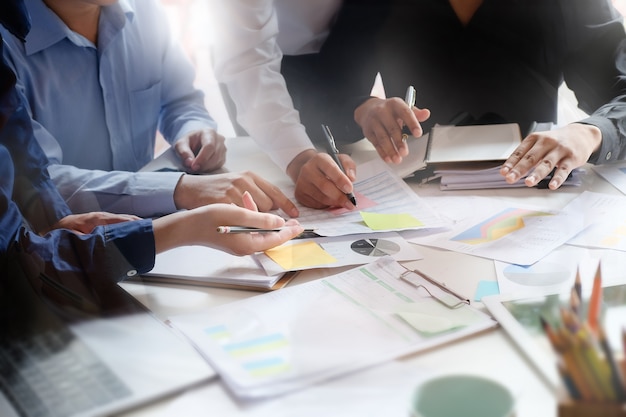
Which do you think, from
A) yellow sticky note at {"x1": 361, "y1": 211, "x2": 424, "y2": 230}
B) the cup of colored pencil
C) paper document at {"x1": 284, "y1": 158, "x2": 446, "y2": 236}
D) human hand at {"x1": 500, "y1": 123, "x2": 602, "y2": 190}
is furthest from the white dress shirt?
the cup of colored pencil

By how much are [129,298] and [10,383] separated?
0.50ft

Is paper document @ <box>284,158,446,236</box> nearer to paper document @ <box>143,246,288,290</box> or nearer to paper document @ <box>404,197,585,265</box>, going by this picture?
paper document @ <box>404,197,585,265</box>

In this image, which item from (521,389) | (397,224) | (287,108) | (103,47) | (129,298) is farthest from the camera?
(287,108)

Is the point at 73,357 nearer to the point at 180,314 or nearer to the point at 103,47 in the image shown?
the point at 180,314

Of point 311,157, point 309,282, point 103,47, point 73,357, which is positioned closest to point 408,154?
point 311,157

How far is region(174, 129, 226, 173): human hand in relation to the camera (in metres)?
1.08

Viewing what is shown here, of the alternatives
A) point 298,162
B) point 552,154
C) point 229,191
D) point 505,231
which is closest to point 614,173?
point 552,154

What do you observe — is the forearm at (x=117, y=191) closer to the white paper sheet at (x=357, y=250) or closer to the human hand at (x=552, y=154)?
the white paper sheet at (x=357, y=250)

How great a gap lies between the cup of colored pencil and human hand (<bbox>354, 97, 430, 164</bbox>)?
693 millimetres

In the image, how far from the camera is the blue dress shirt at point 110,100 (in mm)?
922

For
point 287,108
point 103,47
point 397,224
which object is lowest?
point 397,224

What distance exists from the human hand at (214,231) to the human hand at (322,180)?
0.19m

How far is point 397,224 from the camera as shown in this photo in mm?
869

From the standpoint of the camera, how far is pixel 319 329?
0.62 meters
